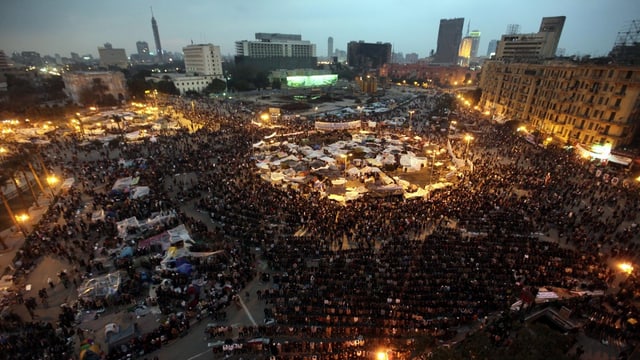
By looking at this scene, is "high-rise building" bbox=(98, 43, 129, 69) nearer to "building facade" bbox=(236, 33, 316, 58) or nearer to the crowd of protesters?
"building facade" bbox=(236, 33, 316, 58)

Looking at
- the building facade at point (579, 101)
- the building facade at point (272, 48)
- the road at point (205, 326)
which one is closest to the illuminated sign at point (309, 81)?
the building facade at point (272, 48)

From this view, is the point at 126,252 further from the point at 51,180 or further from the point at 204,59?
the point at 204,59

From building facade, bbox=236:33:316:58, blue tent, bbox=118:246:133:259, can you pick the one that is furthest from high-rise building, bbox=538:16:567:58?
blue tent, bbox=118:246:133:259

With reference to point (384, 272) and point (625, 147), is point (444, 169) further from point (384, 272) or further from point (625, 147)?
point (625, 147)

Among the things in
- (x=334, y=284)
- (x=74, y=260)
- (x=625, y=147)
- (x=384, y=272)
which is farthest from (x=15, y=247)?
(x=625, y=147)

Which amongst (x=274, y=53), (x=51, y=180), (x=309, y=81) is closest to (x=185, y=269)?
(x=51, y=180)
